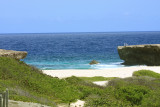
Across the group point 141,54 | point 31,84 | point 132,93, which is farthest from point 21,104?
point 141,54

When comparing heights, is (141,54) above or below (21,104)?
below

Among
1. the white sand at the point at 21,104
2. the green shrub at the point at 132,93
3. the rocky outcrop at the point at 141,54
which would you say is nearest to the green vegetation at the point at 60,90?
the green shrub at the point at 132,93

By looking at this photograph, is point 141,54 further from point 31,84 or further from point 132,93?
point 31,84

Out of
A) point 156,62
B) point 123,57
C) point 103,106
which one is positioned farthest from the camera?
point 123,57

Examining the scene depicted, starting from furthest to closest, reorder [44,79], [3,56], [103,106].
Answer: [3,56] → [44,79] → [103,106]

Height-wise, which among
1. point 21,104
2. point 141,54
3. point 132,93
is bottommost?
point 141,54

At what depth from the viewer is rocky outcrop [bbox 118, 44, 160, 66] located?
42.5 m

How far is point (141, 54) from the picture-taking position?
1773 inches

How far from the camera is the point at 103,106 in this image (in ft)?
50.3

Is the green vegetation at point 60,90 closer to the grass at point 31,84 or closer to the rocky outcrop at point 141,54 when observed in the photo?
the grass at point 31,84

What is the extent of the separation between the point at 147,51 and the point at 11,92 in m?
31.8

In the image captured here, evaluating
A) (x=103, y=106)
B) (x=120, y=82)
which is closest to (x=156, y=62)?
(x=120, y=82)

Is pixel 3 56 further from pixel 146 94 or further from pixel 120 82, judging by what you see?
pixel 146 94

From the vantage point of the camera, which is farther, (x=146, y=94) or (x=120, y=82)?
(x=120, y=82)
